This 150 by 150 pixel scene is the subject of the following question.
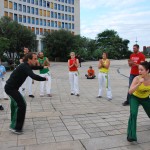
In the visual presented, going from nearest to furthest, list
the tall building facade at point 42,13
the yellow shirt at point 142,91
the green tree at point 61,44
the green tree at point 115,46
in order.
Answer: the yellow shirt at point 142,91 → the green tree at point 61,44 → the tall building facade at point 42,13 → the green tree at point 115,46

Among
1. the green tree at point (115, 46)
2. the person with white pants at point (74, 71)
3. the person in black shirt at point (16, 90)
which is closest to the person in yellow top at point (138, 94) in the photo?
the person in black shirt at point (16, 90)

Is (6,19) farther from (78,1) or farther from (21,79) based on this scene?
(78,1)

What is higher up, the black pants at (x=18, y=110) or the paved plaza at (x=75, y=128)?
the black pants at (x=18, y=110)

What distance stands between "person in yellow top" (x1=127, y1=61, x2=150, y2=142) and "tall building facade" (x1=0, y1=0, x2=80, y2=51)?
68374mm

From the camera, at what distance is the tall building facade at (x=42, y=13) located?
78.5 meters

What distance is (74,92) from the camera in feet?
38.5

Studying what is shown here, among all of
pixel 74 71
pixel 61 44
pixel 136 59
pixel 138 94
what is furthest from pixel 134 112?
pixel 61 44

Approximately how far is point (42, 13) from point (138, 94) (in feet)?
282

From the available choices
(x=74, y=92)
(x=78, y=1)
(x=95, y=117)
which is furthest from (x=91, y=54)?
(x=95, y=117)

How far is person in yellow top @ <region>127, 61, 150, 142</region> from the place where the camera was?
17.2 feet

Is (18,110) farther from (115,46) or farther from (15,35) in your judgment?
(115,46)

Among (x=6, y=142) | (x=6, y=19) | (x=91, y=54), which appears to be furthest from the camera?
(x=91, y=54)

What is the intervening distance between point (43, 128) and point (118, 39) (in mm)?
85278

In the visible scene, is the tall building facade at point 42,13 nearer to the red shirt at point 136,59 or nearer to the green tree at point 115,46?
the green tree at point 115,46
